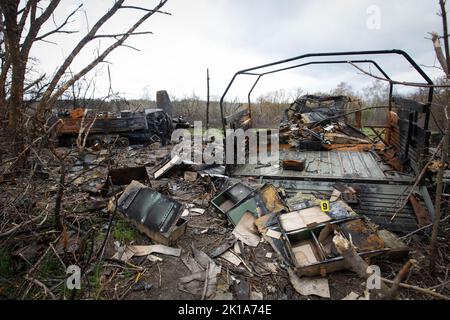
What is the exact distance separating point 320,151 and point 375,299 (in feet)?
13.4

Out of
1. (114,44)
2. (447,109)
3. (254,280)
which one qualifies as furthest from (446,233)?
(114,44)

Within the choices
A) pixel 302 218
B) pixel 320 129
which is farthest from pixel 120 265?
pixel 320 129

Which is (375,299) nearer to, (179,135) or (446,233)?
(446,233)

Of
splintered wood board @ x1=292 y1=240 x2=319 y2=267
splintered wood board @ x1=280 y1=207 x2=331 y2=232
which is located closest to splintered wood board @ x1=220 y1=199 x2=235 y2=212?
splintered wood board @ x1=280 y1=207 x2=331 y2=232

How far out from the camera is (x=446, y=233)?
3.41 m

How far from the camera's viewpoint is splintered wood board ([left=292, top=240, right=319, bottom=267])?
314 cm

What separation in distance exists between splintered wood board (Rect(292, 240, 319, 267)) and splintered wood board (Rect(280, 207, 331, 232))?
23 centimetres

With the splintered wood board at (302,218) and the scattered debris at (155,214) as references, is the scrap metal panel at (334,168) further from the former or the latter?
the scattered debris at (155,214)

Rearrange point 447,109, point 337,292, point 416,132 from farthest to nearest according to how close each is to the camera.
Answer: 1. point 416,132
2. point 337,292
3. point 447,109

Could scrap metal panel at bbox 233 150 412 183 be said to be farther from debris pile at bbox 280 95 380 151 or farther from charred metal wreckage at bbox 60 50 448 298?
debris pile at bbox 280 95 380 151

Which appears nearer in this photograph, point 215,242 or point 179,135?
point 215,242

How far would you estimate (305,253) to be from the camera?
3256 mm

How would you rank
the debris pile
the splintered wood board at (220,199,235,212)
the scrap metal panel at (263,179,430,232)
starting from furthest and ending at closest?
the debris pile → the splintered wood board at (220,199,235,212) → the scrap metal panel at (263,179,430,232)

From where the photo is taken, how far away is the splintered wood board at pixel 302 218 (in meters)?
3.39
